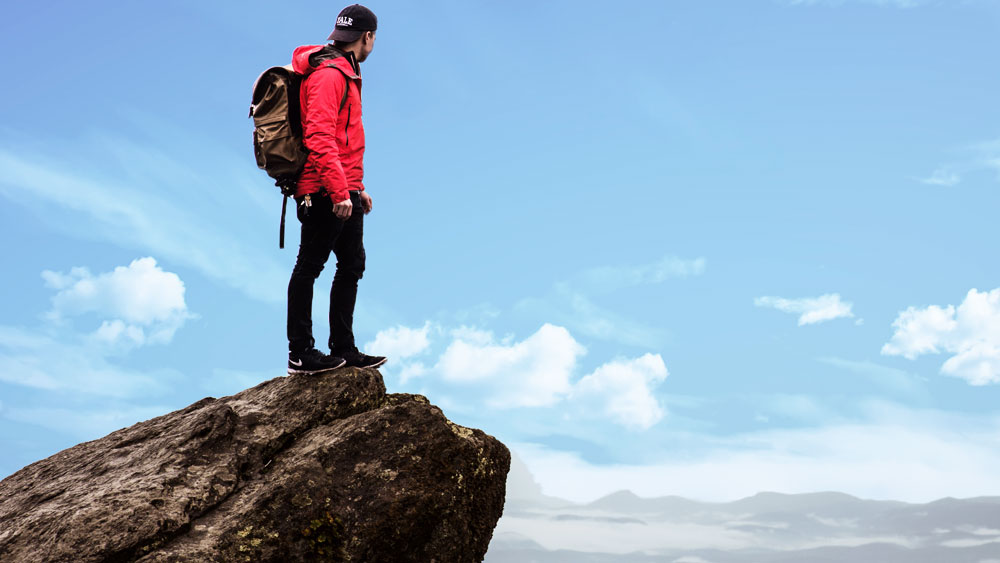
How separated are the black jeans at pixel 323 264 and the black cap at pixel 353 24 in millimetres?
1783

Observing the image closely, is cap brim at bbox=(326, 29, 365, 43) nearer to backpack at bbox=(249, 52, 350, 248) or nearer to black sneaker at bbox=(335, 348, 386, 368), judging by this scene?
backpack at bbox=(249, 52, 350, 248)

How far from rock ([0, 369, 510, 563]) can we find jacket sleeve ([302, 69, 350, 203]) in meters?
2.10

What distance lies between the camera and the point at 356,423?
352 inches

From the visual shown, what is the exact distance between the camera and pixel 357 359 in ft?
33.2

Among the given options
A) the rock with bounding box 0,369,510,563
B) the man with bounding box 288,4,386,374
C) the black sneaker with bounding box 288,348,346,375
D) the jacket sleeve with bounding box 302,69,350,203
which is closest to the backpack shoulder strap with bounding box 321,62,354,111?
the man with bounding box 288,4,386,374

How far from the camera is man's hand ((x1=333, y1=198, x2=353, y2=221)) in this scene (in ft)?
30.6

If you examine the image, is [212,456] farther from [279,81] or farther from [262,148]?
[279,81]

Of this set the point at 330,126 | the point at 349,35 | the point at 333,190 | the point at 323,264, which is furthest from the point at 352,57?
the point at 323,264

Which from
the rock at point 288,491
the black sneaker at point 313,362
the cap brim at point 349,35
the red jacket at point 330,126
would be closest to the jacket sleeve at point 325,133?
the red jacket at point 330,126

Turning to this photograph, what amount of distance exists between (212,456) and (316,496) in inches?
49.8

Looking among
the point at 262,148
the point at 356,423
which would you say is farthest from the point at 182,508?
the point at 262,148

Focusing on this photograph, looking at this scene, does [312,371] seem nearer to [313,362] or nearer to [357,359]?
[313,362]

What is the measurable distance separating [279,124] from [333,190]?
0.99 m

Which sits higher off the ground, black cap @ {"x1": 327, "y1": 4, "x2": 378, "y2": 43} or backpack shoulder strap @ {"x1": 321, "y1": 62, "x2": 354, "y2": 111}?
black cap @ {"x1": 327, "y1": 4, "x2": 378, "y2": 43}
